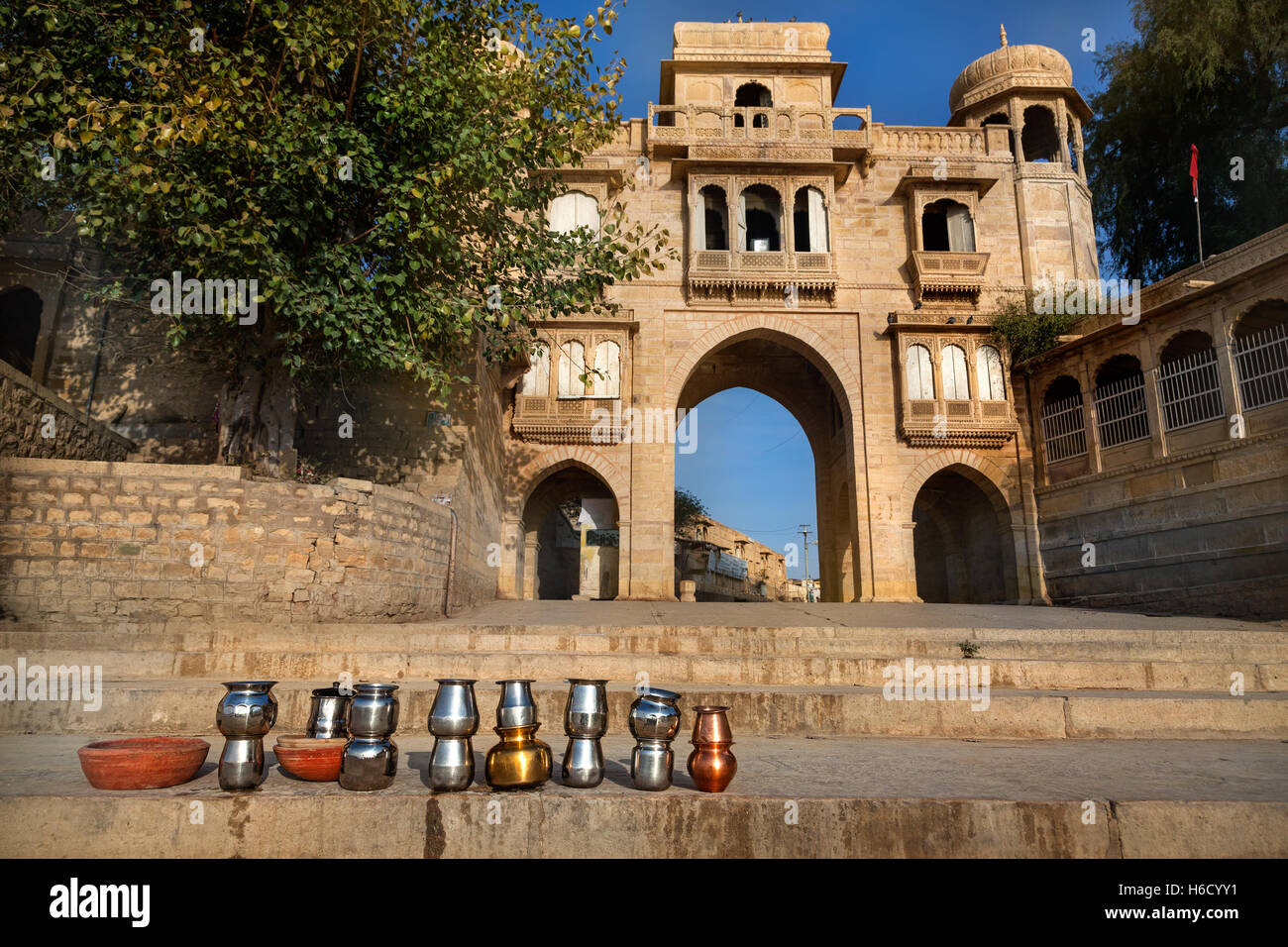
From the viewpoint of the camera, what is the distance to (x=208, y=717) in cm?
487

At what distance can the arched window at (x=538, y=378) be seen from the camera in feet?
56.1

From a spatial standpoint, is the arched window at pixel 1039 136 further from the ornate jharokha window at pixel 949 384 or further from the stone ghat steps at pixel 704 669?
the stone ghat steps at pixel 704 669

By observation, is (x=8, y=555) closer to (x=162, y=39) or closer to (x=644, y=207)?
(x=162, y=39)

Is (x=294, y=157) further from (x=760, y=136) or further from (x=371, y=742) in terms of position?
(x=760, y=136)

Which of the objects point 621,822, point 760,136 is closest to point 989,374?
point 760,136

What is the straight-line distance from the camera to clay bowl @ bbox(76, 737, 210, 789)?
303 centimetres

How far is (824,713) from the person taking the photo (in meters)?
5.22

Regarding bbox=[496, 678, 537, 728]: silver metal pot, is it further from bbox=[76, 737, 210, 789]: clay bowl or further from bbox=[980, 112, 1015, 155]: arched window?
bbox=[980, 112, 1015, 155]: arched window

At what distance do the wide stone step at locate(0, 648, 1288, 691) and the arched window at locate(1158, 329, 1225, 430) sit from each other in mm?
7529

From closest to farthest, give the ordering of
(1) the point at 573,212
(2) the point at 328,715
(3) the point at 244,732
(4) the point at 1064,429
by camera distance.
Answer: (3) the point at 244,732 < (2) the point at 328,715 < (4) the point at 1064,429 < (1) the point at 573,212

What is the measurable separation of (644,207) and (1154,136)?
45.6ft

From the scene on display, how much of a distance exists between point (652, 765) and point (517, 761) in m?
0.59

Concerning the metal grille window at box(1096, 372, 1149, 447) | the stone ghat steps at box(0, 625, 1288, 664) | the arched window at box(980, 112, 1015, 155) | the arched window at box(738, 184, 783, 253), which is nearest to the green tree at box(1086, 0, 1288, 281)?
the arched window at box(980, 112, 1015, 155)
